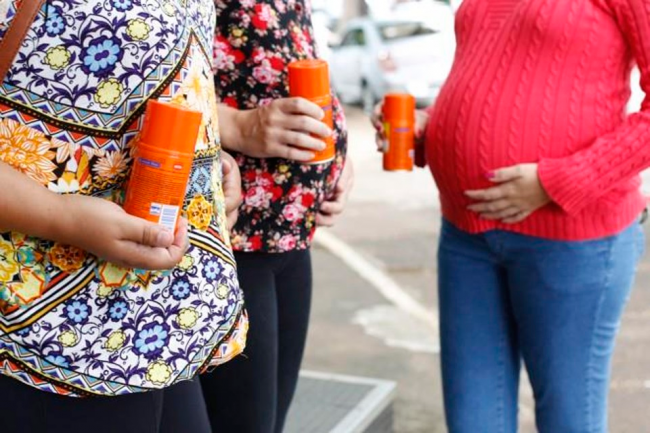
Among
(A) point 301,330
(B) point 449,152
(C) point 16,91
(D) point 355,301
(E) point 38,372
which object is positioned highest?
(C) point 16,91

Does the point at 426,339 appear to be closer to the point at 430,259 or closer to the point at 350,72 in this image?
the point at 430,259

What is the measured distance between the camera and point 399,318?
16.4ft

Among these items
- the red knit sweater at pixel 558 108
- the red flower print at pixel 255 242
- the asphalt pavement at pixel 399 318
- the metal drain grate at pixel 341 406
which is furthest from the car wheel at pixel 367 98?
→ the red flower print at pixel 255 242

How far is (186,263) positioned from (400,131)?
41.3 inches

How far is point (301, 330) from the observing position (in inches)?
84.2

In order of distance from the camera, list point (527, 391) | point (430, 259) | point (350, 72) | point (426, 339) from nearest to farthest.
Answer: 1. point (527, 391)
2. point (426, 339)
3. point (430, 259)
4. point (350, 72)

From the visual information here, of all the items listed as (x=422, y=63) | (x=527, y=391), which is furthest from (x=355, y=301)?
(x=422, y=63)

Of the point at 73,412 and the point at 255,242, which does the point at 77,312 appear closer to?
the point at 73,412

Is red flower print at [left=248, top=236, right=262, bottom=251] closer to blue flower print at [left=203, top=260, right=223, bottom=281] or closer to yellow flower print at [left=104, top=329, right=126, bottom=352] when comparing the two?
blue flower print at [left=203, top=260, right=223, bottom=281]

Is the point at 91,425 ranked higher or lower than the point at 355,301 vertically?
higher

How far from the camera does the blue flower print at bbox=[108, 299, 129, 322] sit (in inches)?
51.9

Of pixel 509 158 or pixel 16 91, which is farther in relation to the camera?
pixel 509 158

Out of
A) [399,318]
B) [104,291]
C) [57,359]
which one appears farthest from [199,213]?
[399,318]

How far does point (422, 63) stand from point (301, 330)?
35.9 feet
